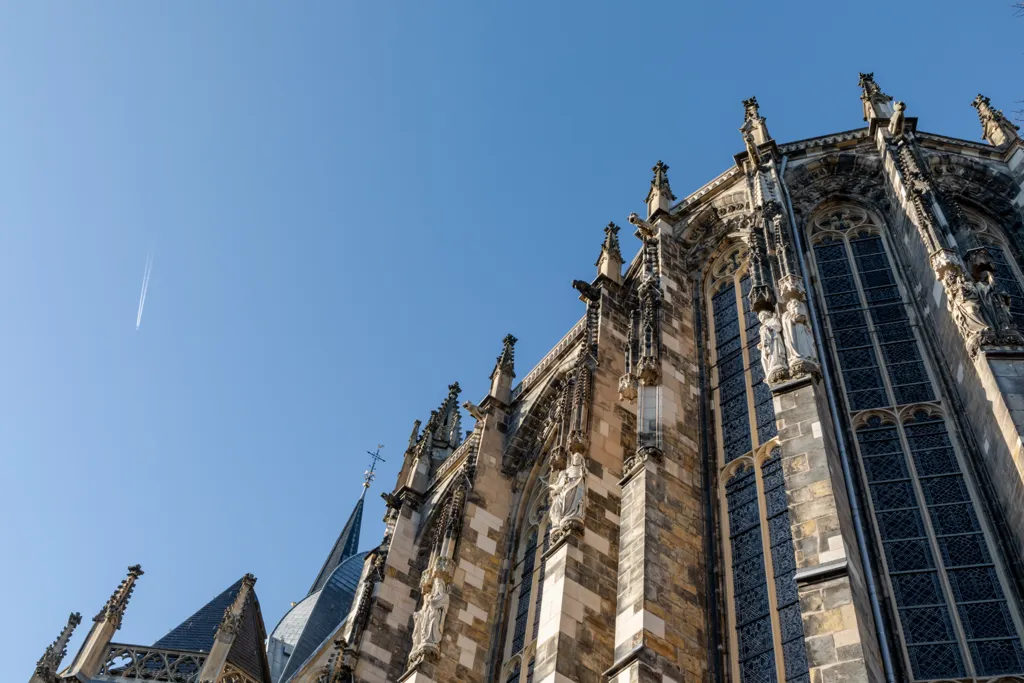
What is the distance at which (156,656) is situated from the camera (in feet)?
66.9

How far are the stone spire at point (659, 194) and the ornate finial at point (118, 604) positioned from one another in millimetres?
13269

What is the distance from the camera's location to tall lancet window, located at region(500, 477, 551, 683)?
53.4 ft

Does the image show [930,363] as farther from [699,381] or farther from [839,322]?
[699,381]

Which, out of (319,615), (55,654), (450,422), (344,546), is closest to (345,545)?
(344,546)

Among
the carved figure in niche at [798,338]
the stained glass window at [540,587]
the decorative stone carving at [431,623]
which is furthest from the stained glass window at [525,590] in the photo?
the carved figure in niche at [798,338]

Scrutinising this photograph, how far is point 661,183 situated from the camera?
71.1 ft

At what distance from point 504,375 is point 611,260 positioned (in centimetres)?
396

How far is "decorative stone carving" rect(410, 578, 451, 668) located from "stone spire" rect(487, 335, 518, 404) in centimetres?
638

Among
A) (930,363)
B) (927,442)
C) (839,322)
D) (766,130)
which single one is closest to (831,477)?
(927,442)

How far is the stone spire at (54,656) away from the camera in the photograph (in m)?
19.7

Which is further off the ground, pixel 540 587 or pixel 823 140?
pixel 823 140

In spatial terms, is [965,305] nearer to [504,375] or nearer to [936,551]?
[936,551]

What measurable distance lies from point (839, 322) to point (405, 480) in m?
13.4

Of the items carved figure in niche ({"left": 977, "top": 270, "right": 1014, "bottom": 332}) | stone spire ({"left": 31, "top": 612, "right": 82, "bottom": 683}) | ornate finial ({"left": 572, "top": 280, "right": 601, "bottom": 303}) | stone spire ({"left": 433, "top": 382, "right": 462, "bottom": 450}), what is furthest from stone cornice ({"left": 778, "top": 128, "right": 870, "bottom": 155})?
stone spire ({"left": 31, "top": 612, "right": 82, "bottom": 683})
